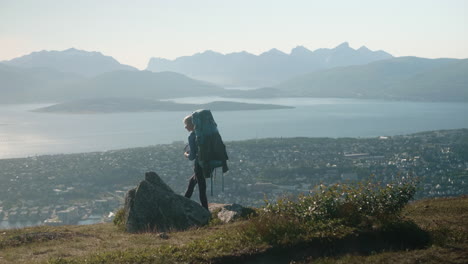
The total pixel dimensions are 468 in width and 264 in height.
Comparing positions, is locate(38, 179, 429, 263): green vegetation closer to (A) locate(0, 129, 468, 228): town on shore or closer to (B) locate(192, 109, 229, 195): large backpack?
(B) locate(192, 109, 229, 195): large backpack

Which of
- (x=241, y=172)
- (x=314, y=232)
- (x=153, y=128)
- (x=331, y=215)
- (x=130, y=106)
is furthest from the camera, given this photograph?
(x=130, y=106)

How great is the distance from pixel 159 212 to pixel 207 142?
1946 mm

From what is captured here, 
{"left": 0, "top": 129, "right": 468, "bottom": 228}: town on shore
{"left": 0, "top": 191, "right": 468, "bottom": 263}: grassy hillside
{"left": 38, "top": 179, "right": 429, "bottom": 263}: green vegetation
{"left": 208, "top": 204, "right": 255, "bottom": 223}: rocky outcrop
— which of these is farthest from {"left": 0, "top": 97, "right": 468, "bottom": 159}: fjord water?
{"left": 38, "top": 179, "right": 429, "bottom": 263}: green vegetation

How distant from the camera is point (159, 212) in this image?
34.3ft

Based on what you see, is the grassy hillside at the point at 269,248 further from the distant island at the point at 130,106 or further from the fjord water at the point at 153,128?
the distant island at the point at 130,106

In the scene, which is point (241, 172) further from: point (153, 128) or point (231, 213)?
point (153, 128)

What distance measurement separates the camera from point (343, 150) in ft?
191

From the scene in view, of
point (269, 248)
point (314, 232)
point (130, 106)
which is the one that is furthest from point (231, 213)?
point (130, 106)

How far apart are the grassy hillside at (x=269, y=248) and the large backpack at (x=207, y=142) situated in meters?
1.94

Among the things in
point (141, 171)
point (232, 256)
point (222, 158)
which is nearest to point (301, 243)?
point (232, 256)

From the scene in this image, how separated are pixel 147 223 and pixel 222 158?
7.29ft

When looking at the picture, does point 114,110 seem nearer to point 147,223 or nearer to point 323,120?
point 323,120

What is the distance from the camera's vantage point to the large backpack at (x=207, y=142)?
10.3 m

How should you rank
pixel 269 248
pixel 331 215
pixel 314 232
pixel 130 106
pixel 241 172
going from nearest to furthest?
pixel 269 248 → pixel 314 232 → pixel 331 215 → pixel 241 172 → pixel 130 106
